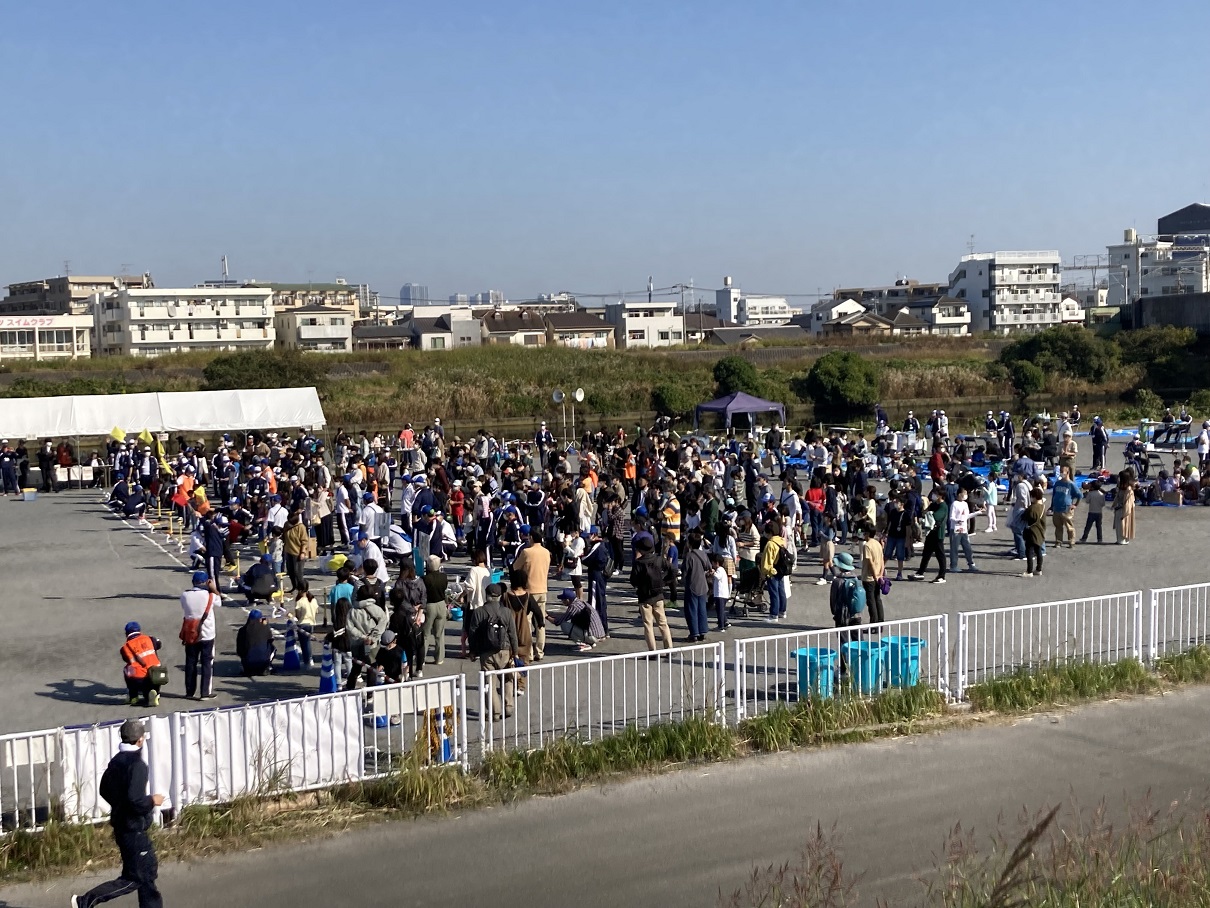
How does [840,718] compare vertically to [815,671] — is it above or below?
below

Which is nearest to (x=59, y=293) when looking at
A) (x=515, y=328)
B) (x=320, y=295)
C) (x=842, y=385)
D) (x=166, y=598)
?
(x=320, y=295)

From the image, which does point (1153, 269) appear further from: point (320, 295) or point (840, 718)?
point (840, 718)

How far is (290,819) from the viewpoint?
26.1 feet

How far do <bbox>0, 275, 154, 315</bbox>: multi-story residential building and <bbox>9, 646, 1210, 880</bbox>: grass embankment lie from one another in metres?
91.7

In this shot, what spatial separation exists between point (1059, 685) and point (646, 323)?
275 ft

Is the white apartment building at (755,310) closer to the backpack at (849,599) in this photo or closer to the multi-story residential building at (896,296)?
the multi-story residential building at (896,296)

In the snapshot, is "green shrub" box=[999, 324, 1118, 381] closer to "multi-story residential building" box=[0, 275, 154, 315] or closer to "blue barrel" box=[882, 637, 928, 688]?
"blue barrel" box=[882, 637, 928, 688]

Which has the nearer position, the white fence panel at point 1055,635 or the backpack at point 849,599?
the white fence panel at point 1055,635

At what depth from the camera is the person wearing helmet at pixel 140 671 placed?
1045 centimetres

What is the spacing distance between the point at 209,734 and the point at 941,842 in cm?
481

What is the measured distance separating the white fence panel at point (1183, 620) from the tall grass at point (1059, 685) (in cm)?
78

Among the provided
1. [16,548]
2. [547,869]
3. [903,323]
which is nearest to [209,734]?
[547,869]

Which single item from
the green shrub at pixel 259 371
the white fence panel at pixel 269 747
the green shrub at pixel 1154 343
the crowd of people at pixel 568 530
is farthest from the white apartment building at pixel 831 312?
the white fence panel at pixel 269 747

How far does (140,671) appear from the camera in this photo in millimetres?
10500
